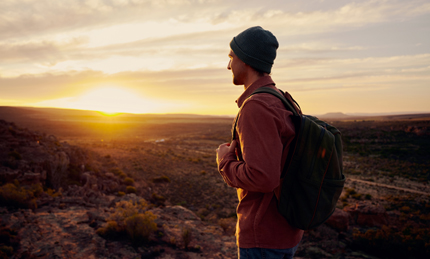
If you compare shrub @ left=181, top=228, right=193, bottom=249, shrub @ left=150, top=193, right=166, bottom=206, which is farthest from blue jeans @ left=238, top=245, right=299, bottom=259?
shrub @ left=150, top=193, right=166, bottom=206

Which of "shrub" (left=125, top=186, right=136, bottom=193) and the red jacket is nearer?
the red jacket

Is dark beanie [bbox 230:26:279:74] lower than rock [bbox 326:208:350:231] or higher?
higher

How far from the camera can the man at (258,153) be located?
1.23m

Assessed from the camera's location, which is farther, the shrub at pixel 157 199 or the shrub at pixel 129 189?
the shrub at pixel 129 189

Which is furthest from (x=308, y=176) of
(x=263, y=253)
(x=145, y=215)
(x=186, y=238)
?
(x=145, y=215)

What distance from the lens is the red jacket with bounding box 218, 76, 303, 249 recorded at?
4.01ft

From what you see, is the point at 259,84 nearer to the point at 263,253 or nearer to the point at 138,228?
the point at 263,253

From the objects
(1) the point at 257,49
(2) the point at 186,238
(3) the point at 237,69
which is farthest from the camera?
(2) the point at 186,238

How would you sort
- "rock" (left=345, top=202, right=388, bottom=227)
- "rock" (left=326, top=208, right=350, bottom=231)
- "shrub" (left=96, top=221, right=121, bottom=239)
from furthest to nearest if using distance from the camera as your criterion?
"rock" (left=345, top=202, right=388, bottom=227) < "rock" (left=326, top=208, right=350, bottom=231) < "shrub" (left=96, top=221, right=121, bottom=239)

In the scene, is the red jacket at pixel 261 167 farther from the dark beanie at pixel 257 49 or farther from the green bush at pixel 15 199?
the green bush at pixel 15 199

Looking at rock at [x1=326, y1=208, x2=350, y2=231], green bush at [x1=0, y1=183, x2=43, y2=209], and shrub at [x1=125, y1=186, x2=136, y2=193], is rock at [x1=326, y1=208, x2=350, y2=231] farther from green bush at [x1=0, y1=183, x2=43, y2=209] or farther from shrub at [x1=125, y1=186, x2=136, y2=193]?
shrub at [x1=125, y1=186, x2=136, y2=193]

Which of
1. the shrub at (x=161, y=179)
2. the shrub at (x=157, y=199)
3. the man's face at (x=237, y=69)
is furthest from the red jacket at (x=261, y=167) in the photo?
the shrub at (x=161, y=179)

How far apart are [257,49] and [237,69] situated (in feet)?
0.60

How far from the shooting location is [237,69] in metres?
1.58
